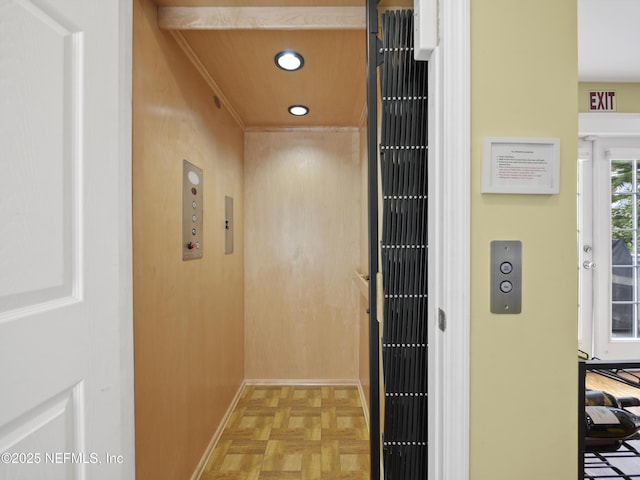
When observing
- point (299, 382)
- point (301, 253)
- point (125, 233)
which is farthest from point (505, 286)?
point (299, 382)

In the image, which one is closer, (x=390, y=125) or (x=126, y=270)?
(x=126, y=270)

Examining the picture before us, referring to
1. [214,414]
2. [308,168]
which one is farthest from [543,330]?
[308,168]

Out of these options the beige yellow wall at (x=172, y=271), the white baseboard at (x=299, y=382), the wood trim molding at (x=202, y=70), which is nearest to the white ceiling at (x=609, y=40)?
the wood trim molding at (x=202, y=70)

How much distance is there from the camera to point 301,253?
3191mm

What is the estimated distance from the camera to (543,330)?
2.99ft

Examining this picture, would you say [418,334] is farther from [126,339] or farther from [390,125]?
[126,339]

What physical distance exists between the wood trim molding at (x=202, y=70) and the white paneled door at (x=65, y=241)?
0.81m

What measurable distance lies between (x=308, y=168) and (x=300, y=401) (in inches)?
75.9

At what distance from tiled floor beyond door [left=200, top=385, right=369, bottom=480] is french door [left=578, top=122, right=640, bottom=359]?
7.48ft

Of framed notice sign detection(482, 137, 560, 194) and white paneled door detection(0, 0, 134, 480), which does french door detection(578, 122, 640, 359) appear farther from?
white paneled door detection(0, 0, 134, 480)

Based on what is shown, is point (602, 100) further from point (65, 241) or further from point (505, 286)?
point (65, 241)

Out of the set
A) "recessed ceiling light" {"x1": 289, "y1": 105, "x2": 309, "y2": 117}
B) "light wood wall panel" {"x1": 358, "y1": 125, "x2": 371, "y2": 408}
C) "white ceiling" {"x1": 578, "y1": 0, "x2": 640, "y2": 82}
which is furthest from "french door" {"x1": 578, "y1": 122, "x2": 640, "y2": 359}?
"recessed ceiling light" {"x1": 289, "y1": 105, "x2": 309, "y2": 117}

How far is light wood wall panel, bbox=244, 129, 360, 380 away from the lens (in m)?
3.18

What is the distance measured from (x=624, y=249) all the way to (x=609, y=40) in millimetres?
1811
